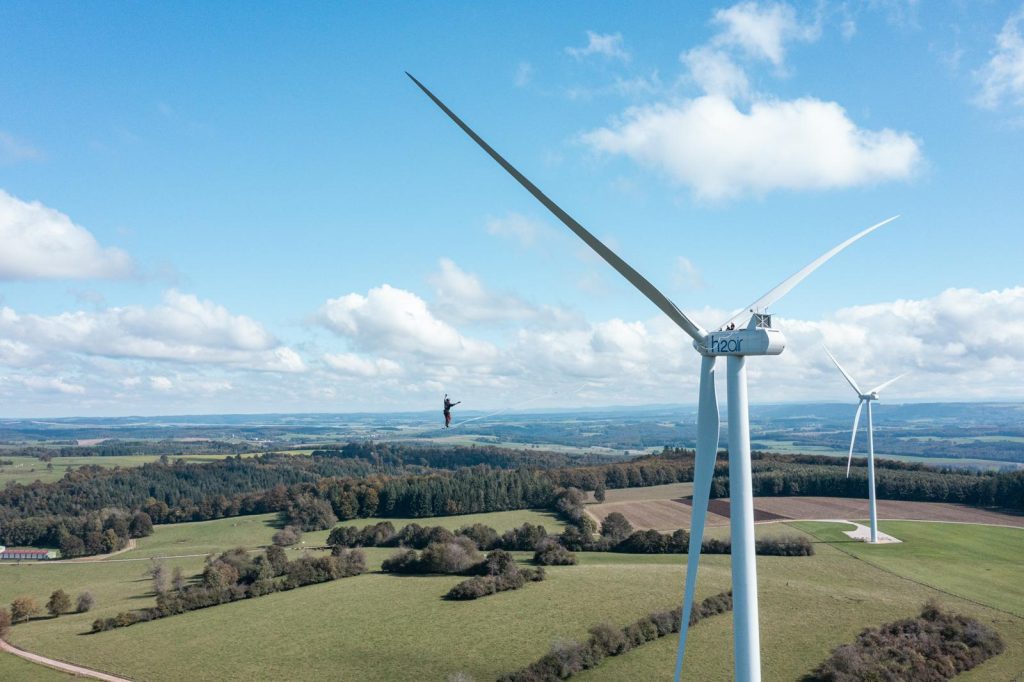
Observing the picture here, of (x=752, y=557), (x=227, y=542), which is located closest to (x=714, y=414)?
(x=752, y=557)

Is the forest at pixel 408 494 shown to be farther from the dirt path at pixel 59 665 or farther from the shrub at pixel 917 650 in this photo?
the shrub at pixel 917 650

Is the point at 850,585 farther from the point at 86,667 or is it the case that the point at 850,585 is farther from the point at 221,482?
the point at 221,482

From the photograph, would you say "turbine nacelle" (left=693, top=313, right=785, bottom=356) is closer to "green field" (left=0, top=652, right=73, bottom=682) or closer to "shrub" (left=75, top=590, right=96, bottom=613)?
"green field" (left=0, top=652, right=73, bottom=682)

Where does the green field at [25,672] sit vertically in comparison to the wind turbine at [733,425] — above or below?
below

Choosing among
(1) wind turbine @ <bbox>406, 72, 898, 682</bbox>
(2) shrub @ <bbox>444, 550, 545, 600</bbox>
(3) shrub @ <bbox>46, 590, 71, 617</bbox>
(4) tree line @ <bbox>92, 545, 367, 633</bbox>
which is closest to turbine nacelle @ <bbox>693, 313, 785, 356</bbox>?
(1) wind turbine @ <bbox>406, 72, 898, 682</bbox>

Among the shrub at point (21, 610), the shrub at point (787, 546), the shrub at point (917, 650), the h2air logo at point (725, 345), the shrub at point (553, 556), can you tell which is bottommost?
the shrub at point (21, 610)

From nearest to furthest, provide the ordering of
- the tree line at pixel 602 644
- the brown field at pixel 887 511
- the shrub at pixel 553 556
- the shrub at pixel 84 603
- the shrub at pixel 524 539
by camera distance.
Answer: the tree line at pixel 602 644 < the shrub at pixel 84 603 < the shrub at pixel 553 556 < the shrub at pixel 524 539 < the brown field at pixel 887 511

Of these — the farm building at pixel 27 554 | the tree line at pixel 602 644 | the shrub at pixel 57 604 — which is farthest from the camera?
the farm building at pixel 27 554

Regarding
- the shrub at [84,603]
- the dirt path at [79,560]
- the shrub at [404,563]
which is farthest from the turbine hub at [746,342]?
the dirt path at [79,560]
